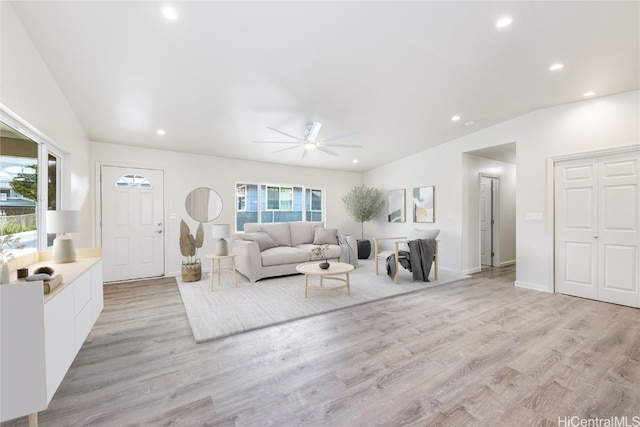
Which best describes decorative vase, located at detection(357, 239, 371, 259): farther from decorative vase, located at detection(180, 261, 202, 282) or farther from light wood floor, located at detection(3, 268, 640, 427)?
decorative vase, located at detection(180, 261, 202, 282)

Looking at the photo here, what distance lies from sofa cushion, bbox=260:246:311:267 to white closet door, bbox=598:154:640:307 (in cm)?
436

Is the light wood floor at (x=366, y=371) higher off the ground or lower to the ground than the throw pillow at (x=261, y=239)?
lower

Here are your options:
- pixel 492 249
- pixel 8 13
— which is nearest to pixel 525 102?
pixel 492 249

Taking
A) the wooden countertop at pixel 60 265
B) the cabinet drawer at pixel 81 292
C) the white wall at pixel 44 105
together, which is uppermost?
the white wall at pixel 44 105

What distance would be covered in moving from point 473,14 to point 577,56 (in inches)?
59.6

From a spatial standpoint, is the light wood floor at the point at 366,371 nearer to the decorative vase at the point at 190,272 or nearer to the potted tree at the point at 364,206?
the decorative vase at the point at 190,272

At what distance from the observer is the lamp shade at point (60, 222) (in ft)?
7.89

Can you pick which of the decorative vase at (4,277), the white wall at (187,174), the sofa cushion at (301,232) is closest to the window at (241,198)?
the white wall at (187,174)

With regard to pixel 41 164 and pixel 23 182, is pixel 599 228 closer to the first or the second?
pixel 23 182

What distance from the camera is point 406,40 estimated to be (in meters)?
2.47

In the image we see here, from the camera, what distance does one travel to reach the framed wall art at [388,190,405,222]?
6469mm

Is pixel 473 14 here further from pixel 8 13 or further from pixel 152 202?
pixel 152 202

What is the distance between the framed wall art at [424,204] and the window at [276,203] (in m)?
2.46

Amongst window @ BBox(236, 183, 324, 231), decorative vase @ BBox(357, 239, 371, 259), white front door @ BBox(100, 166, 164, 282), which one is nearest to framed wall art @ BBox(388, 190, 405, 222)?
decorative vase @ BBox(357, 239, 371, 259)
